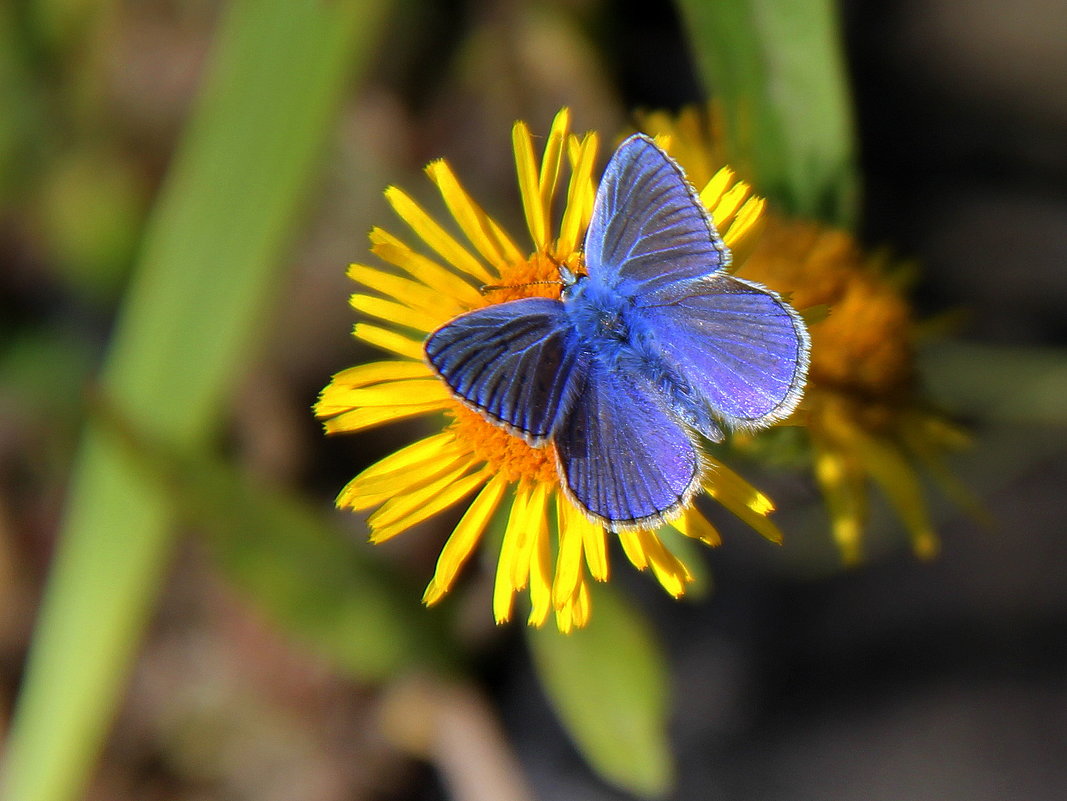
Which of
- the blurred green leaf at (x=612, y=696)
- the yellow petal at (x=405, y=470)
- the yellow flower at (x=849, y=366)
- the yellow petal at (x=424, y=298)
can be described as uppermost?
the yellow petal at (x=424, y=298)

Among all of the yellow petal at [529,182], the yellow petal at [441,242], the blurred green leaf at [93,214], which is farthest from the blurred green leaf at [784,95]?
the blurred green leaf at [93,214]

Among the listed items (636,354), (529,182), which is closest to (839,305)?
(636,354)

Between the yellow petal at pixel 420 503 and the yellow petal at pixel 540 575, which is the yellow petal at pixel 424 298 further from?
the yellow petal at pixel 540 575

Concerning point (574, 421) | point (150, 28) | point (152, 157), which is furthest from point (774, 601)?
point (150, 28)

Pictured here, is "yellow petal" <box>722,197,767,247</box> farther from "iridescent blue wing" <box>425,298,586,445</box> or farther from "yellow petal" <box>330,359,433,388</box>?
"yellow petal" <box>330,359,433,388</box>

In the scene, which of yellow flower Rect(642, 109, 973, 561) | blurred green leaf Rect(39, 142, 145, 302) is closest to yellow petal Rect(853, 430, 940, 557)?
yellow flower Rect(642, 109, 973, 561)

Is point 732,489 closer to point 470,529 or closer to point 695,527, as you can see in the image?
point 695,527
